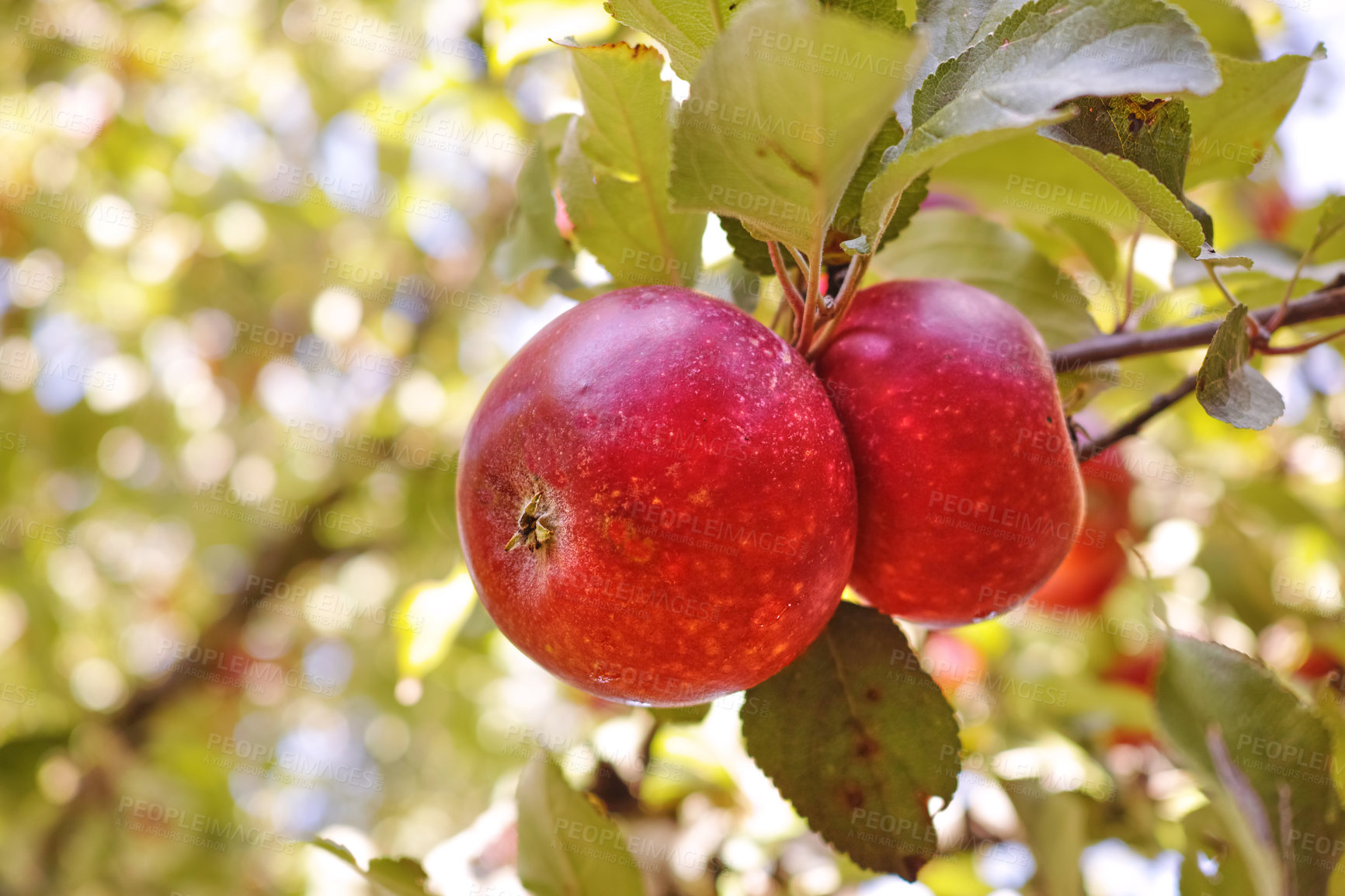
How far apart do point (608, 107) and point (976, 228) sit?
0.42 m

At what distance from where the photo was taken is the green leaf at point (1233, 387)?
0.57 m

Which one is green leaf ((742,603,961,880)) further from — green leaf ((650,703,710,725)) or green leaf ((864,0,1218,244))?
green leaf ((864,0,1218,244))

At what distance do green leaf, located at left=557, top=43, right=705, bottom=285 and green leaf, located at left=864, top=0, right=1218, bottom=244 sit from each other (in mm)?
238

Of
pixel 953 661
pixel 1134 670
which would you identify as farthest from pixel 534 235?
pixel 1134 670

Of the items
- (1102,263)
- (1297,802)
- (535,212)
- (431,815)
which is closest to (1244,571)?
(1102,263)

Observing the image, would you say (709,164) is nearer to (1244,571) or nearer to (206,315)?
(1244,571)

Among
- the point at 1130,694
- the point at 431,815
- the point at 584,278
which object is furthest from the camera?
the point at 431,815

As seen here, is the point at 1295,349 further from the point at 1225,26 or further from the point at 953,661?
the point at 953,661

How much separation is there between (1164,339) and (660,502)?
1.75 feet

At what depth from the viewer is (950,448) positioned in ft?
1.97

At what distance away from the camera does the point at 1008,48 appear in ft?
1.64

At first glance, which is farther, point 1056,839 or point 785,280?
point 1056,839

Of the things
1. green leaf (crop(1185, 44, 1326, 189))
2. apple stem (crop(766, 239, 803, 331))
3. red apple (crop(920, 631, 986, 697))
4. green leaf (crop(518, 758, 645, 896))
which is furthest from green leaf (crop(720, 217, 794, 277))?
red apple (crop(920, 631, 986, 697))

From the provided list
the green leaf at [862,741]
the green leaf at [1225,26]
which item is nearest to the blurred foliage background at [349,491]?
the green leaf at [1225,26]
